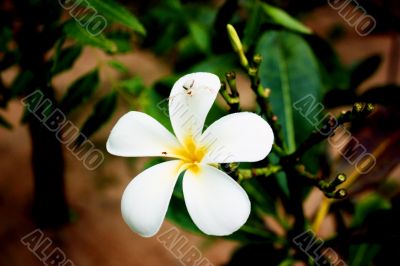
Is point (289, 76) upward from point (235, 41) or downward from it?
upward

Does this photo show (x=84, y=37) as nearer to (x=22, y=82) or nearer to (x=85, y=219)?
(x=22, y=82)

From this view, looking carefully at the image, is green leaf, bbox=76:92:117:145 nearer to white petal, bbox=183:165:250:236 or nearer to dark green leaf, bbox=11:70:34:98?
dark green leaf, bbox=11:70:34:98

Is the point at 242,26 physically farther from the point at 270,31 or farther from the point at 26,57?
the point at 26,57

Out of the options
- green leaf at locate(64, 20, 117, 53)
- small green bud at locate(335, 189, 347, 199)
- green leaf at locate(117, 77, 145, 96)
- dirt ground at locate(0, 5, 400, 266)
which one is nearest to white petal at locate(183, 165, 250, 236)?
small green bud at locate(335, 189, 347, 199)

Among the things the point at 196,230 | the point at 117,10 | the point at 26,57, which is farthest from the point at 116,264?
the point at 117,10

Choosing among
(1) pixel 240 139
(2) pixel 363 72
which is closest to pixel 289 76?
(2) pixel 363 72

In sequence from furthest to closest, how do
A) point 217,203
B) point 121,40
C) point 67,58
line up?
1. point 121,40
2. point 67,58
3. point 217,203

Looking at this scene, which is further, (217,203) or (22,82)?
(22,82)

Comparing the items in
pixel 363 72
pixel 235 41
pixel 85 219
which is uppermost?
pixel 363 72
